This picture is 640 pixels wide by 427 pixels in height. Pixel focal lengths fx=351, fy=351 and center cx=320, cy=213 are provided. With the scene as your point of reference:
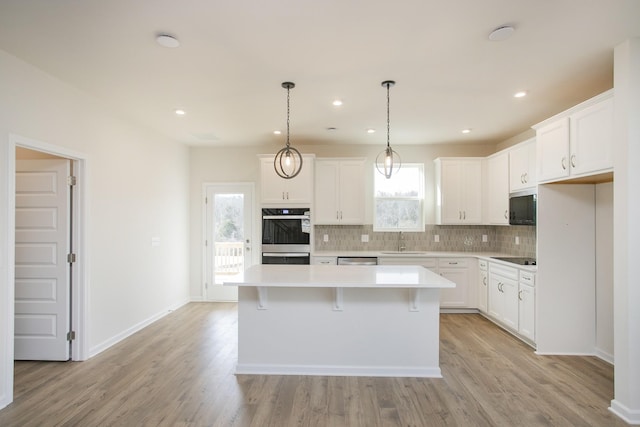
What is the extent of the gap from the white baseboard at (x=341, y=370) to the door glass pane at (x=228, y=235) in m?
2.86

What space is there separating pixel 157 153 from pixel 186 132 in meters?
0.52

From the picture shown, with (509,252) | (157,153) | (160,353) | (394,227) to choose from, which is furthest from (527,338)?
(157,153)

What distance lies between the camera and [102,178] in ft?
12.6

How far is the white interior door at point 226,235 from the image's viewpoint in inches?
234

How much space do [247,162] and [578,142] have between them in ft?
15.0

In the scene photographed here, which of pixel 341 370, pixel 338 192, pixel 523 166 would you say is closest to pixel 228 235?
pixel 338 192

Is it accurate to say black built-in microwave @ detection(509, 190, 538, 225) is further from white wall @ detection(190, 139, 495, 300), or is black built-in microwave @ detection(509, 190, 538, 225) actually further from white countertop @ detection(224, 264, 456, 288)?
white countertop @ detection(224, 264, 456, 288)

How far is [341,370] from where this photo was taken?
3.21 meters

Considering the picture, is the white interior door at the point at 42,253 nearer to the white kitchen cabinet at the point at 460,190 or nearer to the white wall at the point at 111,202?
the white wall at the point at 111,202

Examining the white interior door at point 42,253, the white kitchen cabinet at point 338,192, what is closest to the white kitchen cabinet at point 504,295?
the white kitchen cabinet at point 338,192

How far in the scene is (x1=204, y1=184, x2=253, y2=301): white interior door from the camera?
5.95 m

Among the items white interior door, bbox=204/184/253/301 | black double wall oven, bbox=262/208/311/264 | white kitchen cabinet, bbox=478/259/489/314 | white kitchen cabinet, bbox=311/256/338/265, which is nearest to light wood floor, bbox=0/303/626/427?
white kitchen cabinet, bbox=478/259/489/314

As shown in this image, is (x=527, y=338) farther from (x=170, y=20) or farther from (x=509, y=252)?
(x=170, y=20)

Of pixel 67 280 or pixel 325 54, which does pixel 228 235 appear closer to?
pixel 67 280
